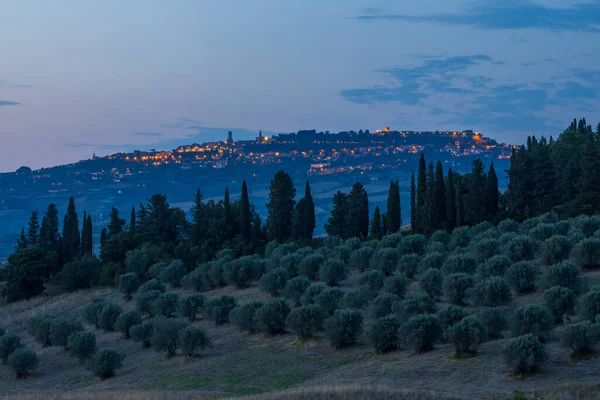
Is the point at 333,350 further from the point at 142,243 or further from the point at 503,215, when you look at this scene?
the point at 142,243

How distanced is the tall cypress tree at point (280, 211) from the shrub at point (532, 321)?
46.4 m

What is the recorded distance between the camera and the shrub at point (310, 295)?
33344 mm

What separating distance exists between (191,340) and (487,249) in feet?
53.7

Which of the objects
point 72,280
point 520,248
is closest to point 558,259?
point 520,248

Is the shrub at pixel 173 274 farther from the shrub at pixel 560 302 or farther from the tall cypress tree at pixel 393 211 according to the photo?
the shrub at pixel 560 302

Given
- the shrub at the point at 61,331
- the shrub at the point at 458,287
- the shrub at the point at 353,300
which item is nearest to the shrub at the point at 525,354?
the shrub at the point at 458,287

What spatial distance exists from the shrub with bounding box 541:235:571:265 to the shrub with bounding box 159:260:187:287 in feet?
82.5

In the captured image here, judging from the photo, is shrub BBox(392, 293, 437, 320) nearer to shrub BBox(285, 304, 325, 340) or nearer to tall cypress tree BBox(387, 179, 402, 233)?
shrub BBox(285, 304, 325, 340)

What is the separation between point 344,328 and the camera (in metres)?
27.0

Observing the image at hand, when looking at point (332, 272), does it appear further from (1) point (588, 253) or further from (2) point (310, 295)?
(1) point (588, 253)

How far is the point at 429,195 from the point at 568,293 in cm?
3984

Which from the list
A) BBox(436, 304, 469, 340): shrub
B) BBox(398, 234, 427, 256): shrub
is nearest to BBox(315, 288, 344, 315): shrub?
BBox(436, 304, 469, 340): shrub

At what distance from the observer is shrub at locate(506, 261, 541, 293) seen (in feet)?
100

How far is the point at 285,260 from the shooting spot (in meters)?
45.7
